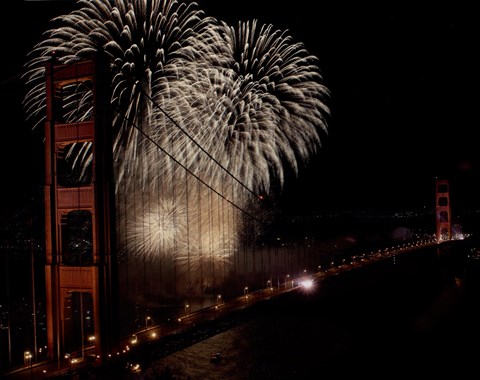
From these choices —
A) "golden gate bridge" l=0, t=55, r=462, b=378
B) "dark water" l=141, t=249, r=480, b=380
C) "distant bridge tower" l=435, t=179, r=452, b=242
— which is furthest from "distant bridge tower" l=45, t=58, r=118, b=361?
"distant bridge tower" l=435, t=179, r=452, b=242

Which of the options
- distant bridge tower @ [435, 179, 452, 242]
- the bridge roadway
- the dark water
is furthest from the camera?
distant bridge tower @ [435, 179, 452, 242]

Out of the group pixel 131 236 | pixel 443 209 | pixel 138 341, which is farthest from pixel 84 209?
pixel 443 209

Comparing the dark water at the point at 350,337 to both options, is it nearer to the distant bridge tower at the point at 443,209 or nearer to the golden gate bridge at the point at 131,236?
the golden gate bridge at the point at 131,236

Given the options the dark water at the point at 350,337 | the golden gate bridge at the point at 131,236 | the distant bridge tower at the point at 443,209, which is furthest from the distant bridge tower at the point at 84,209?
the distant bridge tower at the point at 443,209

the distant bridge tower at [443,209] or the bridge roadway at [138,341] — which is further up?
the distant bridge tower at [443,209]

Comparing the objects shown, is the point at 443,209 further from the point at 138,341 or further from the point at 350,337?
the point at 138,341

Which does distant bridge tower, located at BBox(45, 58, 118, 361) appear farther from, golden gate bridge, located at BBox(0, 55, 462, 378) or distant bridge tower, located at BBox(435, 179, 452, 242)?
distant bridge tower, located at BBox(435, 179, 452, 242)

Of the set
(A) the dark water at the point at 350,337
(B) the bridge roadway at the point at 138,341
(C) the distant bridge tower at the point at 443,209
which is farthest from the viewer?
(C) the distant bridge tower at the point at 443,209
